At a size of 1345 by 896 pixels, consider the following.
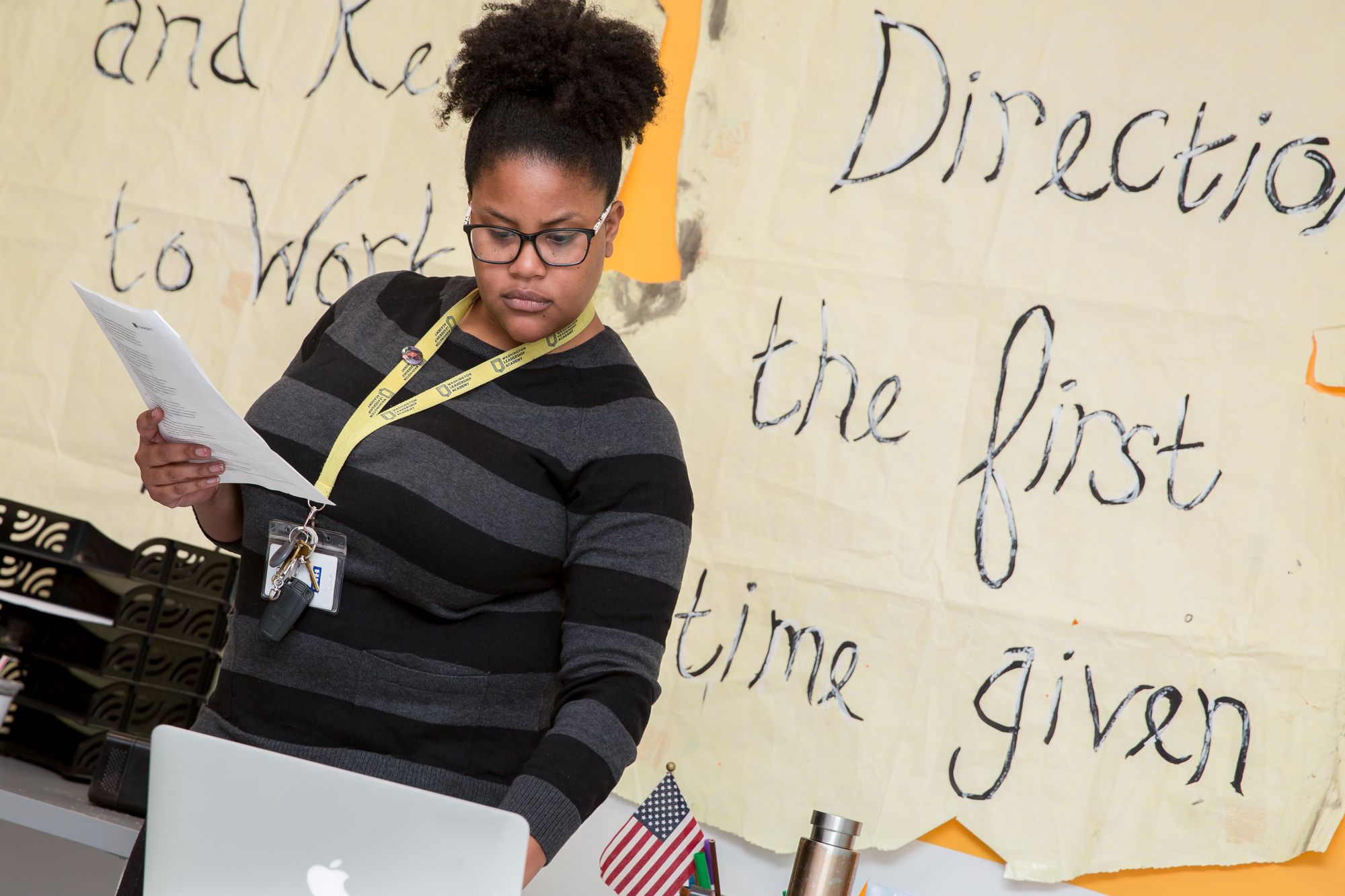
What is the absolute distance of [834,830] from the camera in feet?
3.70

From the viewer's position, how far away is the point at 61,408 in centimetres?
182

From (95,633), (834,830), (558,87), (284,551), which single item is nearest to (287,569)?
(284,551)

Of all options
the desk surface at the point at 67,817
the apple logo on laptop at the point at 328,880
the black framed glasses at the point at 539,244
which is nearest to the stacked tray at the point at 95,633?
the desk surface at the point at 67,817

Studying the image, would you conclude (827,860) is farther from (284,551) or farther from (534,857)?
(284,551)

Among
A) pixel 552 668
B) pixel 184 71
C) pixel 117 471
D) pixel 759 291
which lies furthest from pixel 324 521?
pixel 184 71

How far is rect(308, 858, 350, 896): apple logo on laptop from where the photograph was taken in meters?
0.70

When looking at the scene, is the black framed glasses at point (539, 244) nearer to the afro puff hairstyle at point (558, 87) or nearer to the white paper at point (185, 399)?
the afro puff hairstyle at point (558, 87)

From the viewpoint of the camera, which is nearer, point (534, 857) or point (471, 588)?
point (534, 857)

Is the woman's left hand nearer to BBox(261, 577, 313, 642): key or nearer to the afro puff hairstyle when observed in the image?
BBox(261, 577, 313, 642): key

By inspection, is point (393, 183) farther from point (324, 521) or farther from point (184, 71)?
point (324, 521)

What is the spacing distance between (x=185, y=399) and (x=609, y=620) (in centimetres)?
37

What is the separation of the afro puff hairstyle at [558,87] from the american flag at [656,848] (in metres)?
0.70

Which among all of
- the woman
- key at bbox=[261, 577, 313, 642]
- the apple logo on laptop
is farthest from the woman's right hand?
the apple logo on laptop

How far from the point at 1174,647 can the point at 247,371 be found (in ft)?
4.38
